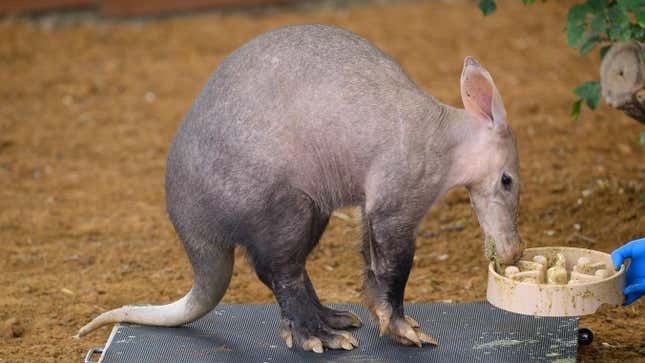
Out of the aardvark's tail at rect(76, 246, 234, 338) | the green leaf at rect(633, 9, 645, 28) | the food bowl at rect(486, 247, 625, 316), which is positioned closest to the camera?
the food bowl at rect(486, 247, 625, 316)

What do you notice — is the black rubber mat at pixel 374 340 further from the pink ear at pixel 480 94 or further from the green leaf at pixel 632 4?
the green leaf at pixel 632 4

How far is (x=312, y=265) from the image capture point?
6.34m

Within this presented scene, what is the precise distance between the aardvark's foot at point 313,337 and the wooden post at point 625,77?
206cm

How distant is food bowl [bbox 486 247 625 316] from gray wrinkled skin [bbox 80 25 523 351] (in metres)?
0.27

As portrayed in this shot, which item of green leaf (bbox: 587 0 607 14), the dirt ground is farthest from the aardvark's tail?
green leaf (bbox: 587 0 607 14)

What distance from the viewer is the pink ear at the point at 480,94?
4461mm

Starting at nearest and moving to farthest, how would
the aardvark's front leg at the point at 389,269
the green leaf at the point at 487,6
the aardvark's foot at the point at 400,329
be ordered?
the aardvark's front leg at the point at 389,269 < the aardvark's foot at the point at 400,329 < the green leaf at the point at 487,6

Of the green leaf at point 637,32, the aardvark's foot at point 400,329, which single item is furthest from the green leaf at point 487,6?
the aardvark's foot at point 400,329

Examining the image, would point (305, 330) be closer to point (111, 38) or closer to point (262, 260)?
point (262, 260)

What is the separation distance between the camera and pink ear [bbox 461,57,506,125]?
4.46 meters

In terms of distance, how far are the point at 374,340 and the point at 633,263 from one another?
50.0 inches

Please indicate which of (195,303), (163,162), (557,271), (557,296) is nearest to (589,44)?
(557,271)

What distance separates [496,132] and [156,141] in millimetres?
4798

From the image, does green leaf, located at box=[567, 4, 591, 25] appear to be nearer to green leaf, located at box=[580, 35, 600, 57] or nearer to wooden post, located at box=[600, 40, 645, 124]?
green leaf, located at box=[580, 35, 600, 57]
